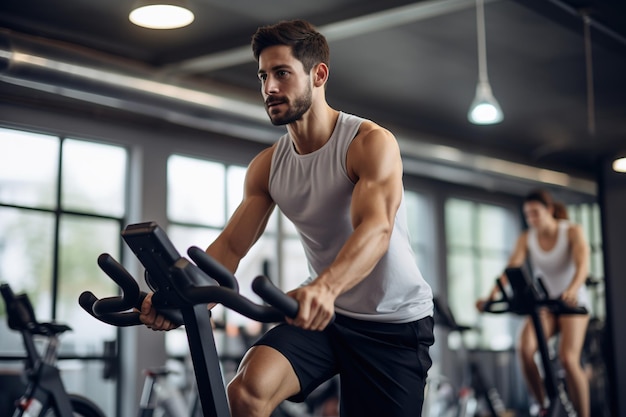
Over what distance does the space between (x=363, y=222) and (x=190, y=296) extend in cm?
42

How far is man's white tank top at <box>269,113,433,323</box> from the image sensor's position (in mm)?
2064

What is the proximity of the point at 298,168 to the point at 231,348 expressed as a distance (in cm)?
580

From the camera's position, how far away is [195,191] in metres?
7.70

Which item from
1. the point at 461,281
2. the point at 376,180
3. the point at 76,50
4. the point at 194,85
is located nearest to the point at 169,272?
the point at 376,180

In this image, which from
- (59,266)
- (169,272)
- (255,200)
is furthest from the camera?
(59,266)

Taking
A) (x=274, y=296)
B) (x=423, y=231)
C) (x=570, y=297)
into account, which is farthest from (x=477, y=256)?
(x=274, y=296)

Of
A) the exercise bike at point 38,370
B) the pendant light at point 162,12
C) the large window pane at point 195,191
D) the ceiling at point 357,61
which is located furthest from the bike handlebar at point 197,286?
the large window pane at point 195,191

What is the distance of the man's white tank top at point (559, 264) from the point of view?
17.1 ft

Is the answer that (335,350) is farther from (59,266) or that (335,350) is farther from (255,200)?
(59,266)

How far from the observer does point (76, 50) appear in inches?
210

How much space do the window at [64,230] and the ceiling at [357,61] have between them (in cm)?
42

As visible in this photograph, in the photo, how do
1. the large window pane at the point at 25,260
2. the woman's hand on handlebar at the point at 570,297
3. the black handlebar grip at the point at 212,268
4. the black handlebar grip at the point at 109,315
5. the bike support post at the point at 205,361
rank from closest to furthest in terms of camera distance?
the black handlebar grip at the point at 212,268 < the bike support post at the point at 205,361 < the black handlebar grip at the point at 109,315 < the woman's hand on handlebar at the point at 570,297 < the large window pane at the point at 25,260

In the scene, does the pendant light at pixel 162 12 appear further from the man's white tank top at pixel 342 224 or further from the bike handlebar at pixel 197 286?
the bike handlebar at pixel 197 286

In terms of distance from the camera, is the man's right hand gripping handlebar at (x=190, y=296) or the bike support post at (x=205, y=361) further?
the bike support post at (x=205, y=361)
